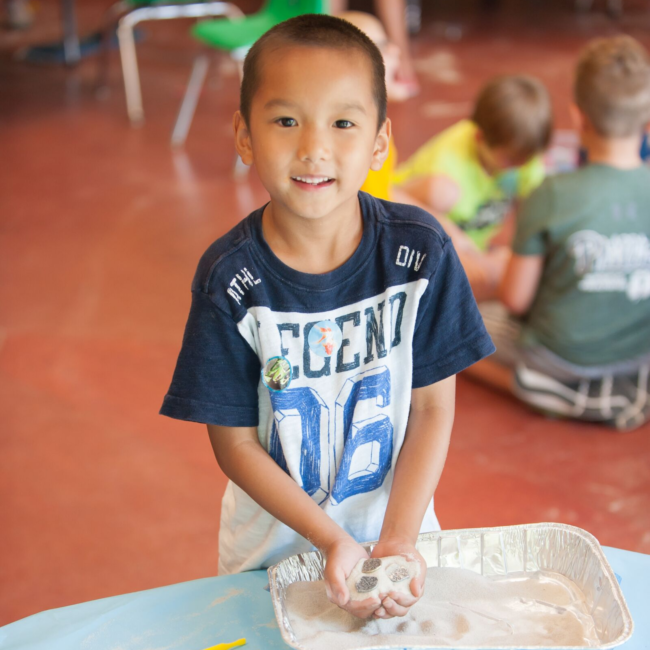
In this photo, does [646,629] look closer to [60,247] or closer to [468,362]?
[468,362]

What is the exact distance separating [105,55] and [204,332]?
4.20m

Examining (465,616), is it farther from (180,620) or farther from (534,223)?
(534,223)

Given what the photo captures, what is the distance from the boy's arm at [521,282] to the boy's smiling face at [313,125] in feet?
4.26

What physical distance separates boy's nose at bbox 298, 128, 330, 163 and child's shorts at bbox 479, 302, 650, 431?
1.47 metres

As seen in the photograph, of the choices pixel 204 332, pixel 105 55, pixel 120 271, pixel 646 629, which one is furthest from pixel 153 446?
pixel 105 55

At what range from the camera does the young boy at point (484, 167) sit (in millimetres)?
2178

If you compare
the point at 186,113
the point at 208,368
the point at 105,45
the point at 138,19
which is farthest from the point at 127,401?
the point at 105,45

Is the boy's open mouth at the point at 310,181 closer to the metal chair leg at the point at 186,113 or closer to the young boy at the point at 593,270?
the young boy at the point at 593,270

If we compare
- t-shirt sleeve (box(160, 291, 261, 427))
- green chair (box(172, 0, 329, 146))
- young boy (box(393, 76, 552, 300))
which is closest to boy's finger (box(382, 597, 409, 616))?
t-shirt sleeve (box(160, 291, 261, 427))

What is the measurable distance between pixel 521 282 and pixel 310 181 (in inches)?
54.6

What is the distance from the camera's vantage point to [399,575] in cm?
78

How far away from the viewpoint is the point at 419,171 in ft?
7.90

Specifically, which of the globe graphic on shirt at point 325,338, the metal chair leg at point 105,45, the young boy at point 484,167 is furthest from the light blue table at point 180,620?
the metal chair leg at point 105,45

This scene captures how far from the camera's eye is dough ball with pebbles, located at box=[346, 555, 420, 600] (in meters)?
0.77
